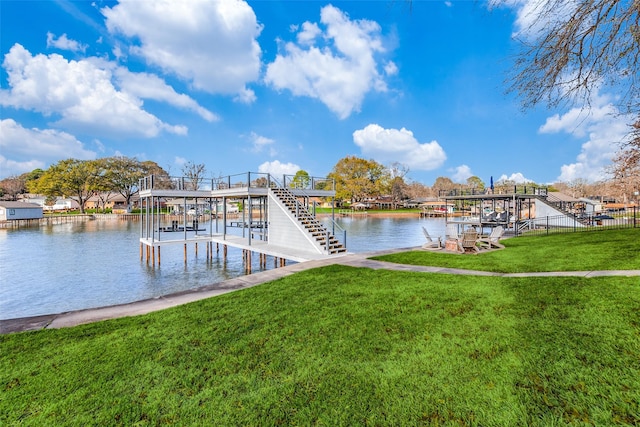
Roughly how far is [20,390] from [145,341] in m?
1.61

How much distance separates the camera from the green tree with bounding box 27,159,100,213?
70562 millimetres

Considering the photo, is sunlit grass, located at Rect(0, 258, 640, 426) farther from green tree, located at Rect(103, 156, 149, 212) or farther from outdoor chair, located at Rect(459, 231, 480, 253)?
green tree, located at Rect(103, 156, 149, 212)

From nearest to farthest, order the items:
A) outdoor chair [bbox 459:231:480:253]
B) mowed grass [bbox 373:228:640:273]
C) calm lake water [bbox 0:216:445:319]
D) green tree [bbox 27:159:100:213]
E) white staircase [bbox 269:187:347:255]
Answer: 1. mowed grass [bbox 373:228:640:273]
2. calm lake water [bbox 0:216:445:319]
3. outdoor chair [bbox 459:231:480:253]
4. white staircase [bbox 269:187:347:255]
5. green tree [bbox 27:159:100:213]

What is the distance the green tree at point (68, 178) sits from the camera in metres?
70.6

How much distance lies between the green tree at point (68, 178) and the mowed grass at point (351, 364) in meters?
82.3

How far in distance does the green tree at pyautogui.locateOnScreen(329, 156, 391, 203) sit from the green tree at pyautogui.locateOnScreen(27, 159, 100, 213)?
2288 inches

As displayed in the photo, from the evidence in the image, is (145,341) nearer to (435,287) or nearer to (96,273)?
(435,287)

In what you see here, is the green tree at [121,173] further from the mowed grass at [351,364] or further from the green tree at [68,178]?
the mowed grass at [351,364]

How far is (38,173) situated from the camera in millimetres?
103562

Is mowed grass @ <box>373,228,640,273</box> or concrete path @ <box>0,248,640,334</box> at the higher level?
mowed grass @ <box>373,228,640,273</box>

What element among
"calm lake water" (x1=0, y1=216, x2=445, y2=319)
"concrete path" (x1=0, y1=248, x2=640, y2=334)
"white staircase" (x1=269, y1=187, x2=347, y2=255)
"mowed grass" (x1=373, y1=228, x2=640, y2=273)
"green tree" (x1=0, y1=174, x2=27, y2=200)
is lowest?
"calm lake water" (x1=0, y1=216, x2=445, y2=319)

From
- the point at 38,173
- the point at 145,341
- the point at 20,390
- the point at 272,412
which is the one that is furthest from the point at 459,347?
the point at 38,173

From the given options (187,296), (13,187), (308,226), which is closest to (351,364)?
(187,296)

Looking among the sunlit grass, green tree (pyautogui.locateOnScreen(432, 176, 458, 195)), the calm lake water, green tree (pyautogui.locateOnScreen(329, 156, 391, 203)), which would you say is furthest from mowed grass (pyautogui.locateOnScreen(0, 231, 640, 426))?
green tree (pyautogui.locateOnScreen(432, 176, 458, 195))
